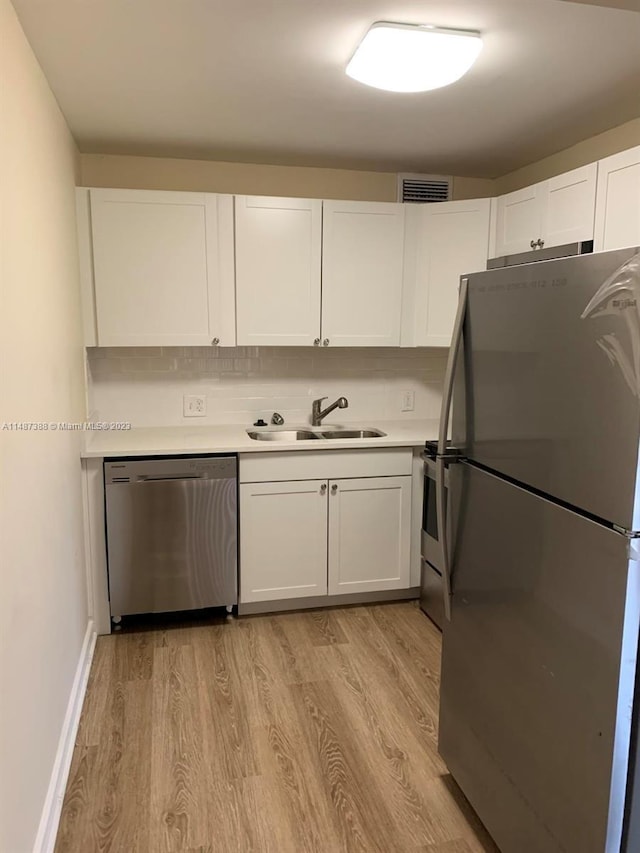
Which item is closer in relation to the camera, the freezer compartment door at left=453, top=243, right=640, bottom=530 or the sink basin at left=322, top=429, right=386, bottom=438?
the freezer compartment door at left=453, top=243, right=640, bottom=530

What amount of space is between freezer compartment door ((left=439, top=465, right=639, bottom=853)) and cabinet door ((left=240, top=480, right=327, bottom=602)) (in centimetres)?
123

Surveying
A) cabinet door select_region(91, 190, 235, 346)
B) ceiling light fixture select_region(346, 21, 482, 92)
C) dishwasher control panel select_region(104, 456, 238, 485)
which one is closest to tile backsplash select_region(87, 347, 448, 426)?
cabinet door select_region(91, 190, 235, 346)

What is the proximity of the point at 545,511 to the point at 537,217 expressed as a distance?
185 cm

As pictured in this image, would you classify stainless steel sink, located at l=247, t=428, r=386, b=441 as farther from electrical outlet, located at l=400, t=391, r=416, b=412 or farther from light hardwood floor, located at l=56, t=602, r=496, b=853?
light hardwood floor, located at l=56, t=602, r=496, b=853

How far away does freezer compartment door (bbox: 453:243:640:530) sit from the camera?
1.24 metres

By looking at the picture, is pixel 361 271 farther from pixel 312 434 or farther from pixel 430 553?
pixel 430 553

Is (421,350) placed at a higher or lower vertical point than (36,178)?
lower

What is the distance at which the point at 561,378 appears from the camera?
1435mm

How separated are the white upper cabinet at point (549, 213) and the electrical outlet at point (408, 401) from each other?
99 centimetres

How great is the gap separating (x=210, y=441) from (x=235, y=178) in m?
1.44

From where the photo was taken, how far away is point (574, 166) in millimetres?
3008

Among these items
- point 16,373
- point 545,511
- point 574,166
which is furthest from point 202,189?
point 545,511

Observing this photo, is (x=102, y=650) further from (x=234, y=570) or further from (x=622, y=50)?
(x=622, y=50)

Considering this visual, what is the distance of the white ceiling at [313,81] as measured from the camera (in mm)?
1799
